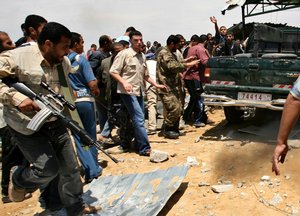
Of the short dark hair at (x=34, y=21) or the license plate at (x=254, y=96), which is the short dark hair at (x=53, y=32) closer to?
the short dark hair at (x=34, y=21)

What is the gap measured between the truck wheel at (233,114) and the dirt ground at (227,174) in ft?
1.37

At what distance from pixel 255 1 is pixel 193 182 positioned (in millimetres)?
5684

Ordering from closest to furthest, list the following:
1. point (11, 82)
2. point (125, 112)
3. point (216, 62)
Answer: point (11, 82) < point (125, 112) < point (216, 62)

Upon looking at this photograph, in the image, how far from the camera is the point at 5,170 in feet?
13.3

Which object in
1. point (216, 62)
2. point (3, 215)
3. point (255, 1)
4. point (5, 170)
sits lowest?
point (3, 215)

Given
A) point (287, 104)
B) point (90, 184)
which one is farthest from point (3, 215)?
point (287, 104)

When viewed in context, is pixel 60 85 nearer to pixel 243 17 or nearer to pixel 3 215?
pixel 3 215

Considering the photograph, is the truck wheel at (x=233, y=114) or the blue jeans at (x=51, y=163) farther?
the truck wheel at (x=233, y=114)

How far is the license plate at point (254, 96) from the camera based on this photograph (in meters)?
5.43

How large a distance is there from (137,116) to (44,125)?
2.20 m

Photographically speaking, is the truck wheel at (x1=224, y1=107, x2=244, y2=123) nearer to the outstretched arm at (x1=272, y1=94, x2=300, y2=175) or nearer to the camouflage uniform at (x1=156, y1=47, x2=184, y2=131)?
the camouflage uniform at (x1=156, y1=47, x2=184, y2=131)

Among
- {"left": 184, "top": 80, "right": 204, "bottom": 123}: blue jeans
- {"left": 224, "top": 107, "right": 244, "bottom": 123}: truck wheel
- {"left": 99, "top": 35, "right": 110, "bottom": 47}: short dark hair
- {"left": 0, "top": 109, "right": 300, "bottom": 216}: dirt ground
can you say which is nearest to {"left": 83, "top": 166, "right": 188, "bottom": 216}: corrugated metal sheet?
{"left": 0, "top": 109, "right": 300, "bottom": 216}: dirt ground

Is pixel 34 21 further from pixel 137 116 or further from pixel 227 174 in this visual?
pixel 227 174

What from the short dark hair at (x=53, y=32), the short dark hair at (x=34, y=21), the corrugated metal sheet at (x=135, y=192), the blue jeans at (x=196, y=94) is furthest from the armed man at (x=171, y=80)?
the short dark hair at (x=53, y=32)
